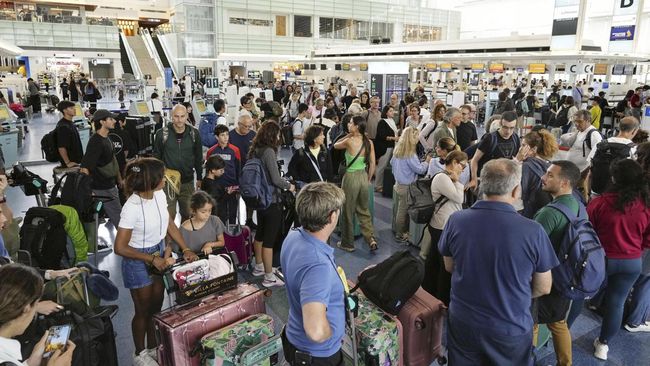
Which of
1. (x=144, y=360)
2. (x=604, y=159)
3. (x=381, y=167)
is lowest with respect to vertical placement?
(x=144, y=360)

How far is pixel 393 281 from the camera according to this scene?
8.96ft

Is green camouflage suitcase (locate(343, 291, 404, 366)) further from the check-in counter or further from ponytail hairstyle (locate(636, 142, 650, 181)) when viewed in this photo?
the check-in counter

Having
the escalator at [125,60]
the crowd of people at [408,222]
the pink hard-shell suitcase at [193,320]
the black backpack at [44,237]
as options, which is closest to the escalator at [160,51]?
the escalator at [125,60]

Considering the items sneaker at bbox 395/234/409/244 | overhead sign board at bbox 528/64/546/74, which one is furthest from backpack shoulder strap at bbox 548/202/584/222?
overhead sign board at bbox 528/64/546/74

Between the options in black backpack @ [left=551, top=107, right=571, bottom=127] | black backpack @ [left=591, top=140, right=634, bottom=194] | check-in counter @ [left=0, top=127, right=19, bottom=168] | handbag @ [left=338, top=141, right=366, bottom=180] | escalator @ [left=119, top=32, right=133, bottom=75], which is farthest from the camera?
escalator @ [left=119, top=32, right=133, bottom=75]

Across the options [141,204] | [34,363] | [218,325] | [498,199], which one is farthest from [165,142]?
[498,199]

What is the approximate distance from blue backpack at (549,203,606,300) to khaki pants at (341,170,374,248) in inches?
109

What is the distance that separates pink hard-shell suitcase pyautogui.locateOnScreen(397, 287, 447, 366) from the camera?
2785 millimetres

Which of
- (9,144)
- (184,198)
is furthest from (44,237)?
(9,144)

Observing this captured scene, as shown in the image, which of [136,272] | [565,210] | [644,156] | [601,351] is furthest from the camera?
[644,156]

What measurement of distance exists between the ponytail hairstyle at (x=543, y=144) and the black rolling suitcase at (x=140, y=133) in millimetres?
6103

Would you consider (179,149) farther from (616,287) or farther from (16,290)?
(616,287)

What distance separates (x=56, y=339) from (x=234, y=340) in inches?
35.7

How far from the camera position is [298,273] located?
6.31ft
